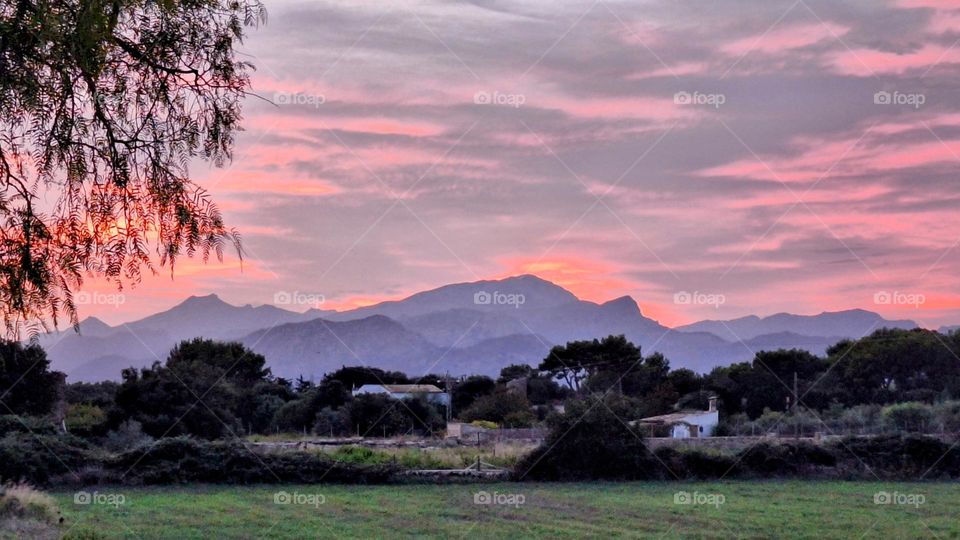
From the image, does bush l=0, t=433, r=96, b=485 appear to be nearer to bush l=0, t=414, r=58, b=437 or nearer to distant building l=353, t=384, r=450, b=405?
bush l=0, t=414, r=58, b=437

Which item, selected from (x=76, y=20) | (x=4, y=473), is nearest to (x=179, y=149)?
(x=76, y=20)

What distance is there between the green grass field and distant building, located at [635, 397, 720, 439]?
565 inches

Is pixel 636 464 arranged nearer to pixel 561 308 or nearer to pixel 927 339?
pixel 927 339

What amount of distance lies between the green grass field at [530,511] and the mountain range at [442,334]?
3555 inches

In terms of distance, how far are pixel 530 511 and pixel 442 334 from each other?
130 m

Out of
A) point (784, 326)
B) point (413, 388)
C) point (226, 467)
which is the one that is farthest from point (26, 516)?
point (784, 326)

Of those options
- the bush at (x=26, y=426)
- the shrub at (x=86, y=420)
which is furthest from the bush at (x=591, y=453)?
the shrub at (x=86, y=420)

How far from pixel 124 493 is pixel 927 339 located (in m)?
48.8

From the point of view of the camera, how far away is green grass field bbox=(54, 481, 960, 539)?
68.8 feet

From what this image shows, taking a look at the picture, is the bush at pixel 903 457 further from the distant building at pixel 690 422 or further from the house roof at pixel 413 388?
the house roof at pixel 413 388

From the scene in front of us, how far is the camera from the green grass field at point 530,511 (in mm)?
20984

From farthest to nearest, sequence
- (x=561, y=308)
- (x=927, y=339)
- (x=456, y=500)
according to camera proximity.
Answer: (x=561, y=308) < (x=927, y=339) < (x=456, y=500)

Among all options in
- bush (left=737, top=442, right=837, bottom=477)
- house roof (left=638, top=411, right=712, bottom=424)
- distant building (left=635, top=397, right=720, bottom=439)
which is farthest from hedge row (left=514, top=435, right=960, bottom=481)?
house roof (left=638, top=411, right=712, bottom=424)

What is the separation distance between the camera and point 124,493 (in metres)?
29.9
